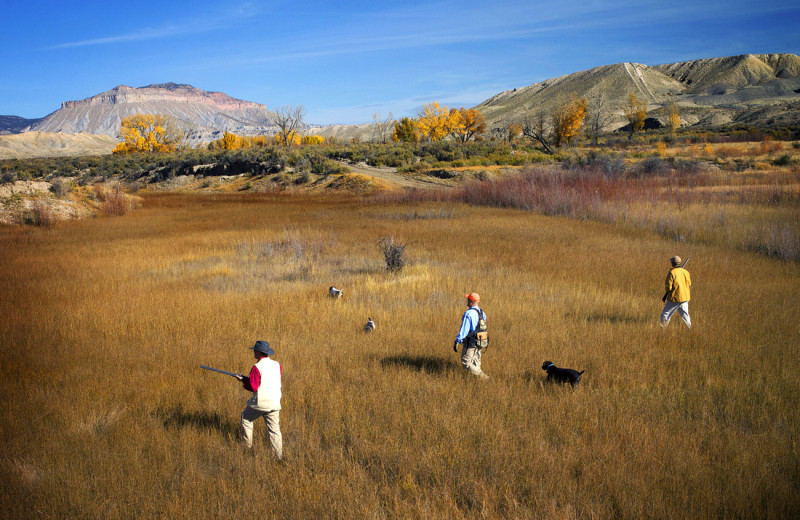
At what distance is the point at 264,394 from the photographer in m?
4.15

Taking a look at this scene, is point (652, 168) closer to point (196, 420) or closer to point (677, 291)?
point (677, 291)

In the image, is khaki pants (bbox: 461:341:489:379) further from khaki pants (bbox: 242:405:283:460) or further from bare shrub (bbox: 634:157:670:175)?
bare shrub (bbox: 634:157:670:175)

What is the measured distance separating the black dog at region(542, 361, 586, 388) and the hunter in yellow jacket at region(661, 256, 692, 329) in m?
2.83

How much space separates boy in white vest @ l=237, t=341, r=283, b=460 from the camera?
161 inches

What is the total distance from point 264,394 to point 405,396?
1.80m

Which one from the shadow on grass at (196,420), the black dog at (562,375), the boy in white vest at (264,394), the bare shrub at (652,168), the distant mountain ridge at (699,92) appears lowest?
the shadow on grass at (196,420)

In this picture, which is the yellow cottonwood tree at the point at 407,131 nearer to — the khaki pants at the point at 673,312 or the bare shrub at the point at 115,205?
the bare shrub at the point at 115,205

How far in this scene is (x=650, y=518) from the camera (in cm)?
348

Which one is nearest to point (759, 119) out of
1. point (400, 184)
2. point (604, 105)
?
point (604, 105)

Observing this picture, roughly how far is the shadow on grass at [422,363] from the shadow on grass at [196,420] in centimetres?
210

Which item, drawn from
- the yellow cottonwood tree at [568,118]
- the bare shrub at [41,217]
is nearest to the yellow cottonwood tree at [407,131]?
the yellow cottonwood tree at [568,118]

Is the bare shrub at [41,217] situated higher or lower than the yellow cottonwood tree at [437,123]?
lower

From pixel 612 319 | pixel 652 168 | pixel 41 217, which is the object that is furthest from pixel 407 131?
pixel 612 319

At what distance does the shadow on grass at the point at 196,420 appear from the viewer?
4.84 metres
